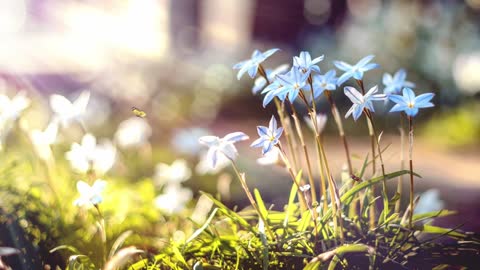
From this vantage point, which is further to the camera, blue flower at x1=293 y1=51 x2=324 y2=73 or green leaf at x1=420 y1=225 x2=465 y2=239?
green leaf at x1=420 y1=225 x2=465 y2=239

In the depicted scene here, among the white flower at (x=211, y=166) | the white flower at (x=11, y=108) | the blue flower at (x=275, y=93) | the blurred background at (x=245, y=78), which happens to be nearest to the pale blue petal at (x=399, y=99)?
the blue flower at (x=275, y=93)

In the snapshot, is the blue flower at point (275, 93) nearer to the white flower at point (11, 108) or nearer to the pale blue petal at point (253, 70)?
the pale blue petal at point (253, 70)

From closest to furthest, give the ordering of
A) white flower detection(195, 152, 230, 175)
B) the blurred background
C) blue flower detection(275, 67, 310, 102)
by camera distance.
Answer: blue flower detection(275, 67, 310, 102) < white flower detection(195, 152, 230, 175) < the blurred background

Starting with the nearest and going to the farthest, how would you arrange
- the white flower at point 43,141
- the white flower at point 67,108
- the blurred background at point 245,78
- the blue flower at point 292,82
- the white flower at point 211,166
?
the blue flower at point 292,82 < the white flower at point 211,166 < the white flower at point 67,108 < the white flower at point 43,141 < the blurred background at point 245,78

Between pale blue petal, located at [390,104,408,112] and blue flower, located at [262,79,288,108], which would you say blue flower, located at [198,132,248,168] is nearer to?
blue flower, located at [262,79,288,108]

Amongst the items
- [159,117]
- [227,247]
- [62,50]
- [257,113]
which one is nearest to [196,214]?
[227,247]

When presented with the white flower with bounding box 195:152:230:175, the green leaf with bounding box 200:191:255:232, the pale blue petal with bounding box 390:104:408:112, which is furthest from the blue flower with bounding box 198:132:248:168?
the pale blue petal with bounding box 390:104:408:112

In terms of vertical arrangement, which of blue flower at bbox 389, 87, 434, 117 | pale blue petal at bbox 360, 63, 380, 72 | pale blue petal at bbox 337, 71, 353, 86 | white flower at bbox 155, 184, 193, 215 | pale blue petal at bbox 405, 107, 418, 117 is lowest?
white flower at bbox 155, 184, 193, 215

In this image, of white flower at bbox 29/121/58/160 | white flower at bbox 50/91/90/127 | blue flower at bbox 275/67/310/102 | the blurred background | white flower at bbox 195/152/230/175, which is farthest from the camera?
the blurred background
